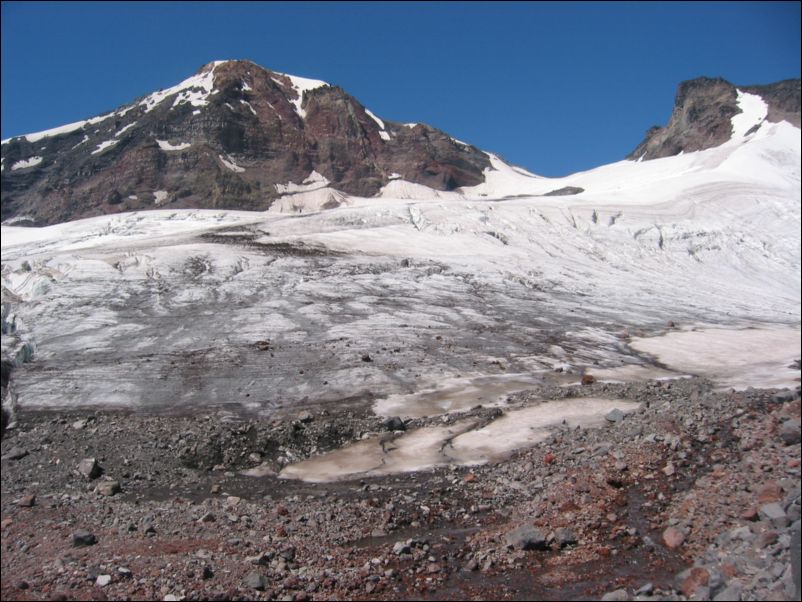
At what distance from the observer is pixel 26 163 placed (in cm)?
9281

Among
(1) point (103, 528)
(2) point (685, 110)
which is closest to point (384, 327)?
(1) point (103, 528)

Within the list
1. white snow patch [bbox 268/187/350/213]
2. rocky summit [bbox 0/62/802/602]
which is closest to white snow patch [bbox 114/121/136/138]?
white snow patch [bbox 268/187/350/213]

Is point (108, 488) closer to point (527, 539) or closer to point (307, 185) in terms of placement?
point (527, 539)

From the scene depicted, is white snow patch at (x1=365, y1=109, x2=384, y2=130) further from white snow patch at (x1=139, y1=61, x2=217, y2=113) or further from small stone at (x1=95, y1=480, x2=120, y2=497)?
small stone at (x1=95, y1=480, x2=120, y2=497)

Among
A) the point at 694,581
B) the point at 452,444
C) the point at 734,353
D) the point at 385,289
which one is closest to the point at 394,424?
the point at 452,444

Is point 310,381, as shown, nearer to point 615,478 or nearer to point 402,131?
point 615,478

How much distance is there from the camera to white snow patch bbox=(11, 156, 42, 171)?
91938mm

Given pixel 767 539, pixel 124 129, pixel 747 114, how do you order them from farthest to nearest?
pixel 124 129, pixel 747 114, pixel 767 539

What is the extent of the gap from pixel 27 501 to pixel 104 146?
299ft

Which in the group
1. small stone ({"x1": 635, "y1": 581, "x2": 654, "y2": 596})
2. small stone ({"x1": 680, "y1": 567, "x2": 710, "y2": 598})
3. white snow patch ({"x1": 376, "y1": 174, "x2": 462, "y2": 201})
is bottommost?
small stone ({"x1": 635, "y1": 581, "x2": 654, "y2": 596})

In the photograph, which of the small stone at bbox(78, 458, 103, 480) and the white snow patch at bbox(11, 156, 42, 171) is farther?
the white snow patch at bbox(11, 156, 42, 171)

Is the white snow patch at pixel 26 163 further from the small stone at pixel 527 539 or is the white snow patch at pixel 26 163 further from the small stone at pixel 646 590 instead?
the small stone at pixel 646 590

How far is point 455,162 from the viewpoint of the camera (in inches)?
4072

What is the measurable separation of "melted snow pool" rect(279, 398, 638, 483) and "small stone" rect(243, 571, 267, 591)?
11.9 feet
